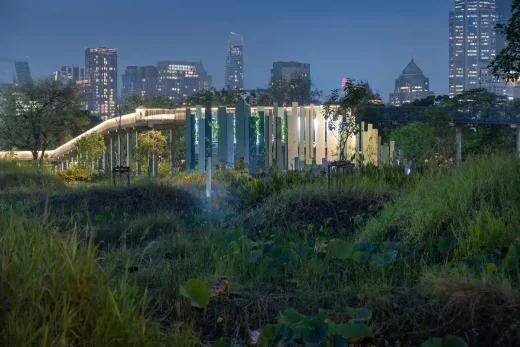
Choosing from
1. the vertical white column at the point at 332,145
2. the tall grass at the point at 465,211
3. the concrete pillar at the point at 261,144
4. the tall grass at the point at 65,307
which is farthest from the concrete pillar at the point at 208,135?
the tall grass at the point at 65,307

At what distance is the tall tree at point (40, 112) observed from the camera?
4506 cm

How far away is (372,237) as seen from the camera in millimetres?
8281

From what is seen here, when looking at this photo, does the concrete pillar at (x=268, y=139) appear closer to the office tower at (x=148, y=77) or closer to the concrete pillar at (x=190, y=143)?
the concrete pillar at (x=190, y=143)

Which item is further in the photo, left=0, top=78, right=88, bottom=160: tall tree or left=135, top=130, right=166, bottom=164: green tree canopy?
left=0, top=78, right=88, bottom=160: tall tree

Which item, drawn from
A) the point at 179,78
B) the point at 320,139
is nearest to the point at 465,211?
the point at 320,139

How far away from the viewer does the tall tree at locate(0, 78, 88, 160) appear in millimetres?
45062

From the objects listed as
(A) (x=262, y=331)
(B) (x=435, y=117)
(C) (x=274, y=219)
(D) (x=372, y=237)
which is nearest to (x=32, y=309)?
(A) (x=262, y=331)

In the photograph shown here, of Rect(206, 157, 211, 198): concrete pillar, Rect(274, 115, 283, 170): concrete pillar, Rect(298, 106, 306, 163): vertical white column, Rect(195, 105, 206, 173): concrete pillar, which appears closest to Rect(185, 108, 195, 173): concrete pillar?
Rect(195, 105, 206, 173): concrete pillar

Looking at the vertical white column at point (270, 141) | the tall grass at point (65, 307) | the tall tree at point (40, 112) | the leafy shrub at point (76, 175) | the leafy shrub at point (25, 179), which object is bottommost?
the leafy shrub at point (76, 175)

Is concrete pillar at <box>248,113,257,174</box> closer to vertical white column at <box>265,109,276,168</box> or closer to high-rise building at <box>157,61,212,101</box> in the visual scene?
vertical white column at <box>265,109,276,168</box>

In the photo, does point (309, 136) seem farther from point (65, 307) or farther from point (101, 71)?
point (101, 71)

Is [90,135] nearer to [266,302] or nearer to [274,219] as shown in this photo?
[274,219]

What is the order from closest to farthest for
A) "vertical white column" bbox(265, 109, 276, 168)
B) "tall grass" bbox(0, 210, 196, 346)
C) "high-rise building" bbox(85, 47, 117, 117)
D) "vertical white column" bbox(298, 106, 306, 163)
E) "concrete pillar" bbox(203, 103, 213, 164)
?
"tall grass" bbox(0, 210, 196, 346) → "concrete pillar" bbox(203, 103, 213, 164) → "vertical white column" bbox(265, 109, 276, 168) → "vertical white column" bbox(298, 106, 306, 163) → "high-rise building" bbox(85, 47, 117, 117)

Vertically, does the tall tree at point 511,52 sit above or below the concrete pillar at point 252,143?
above
